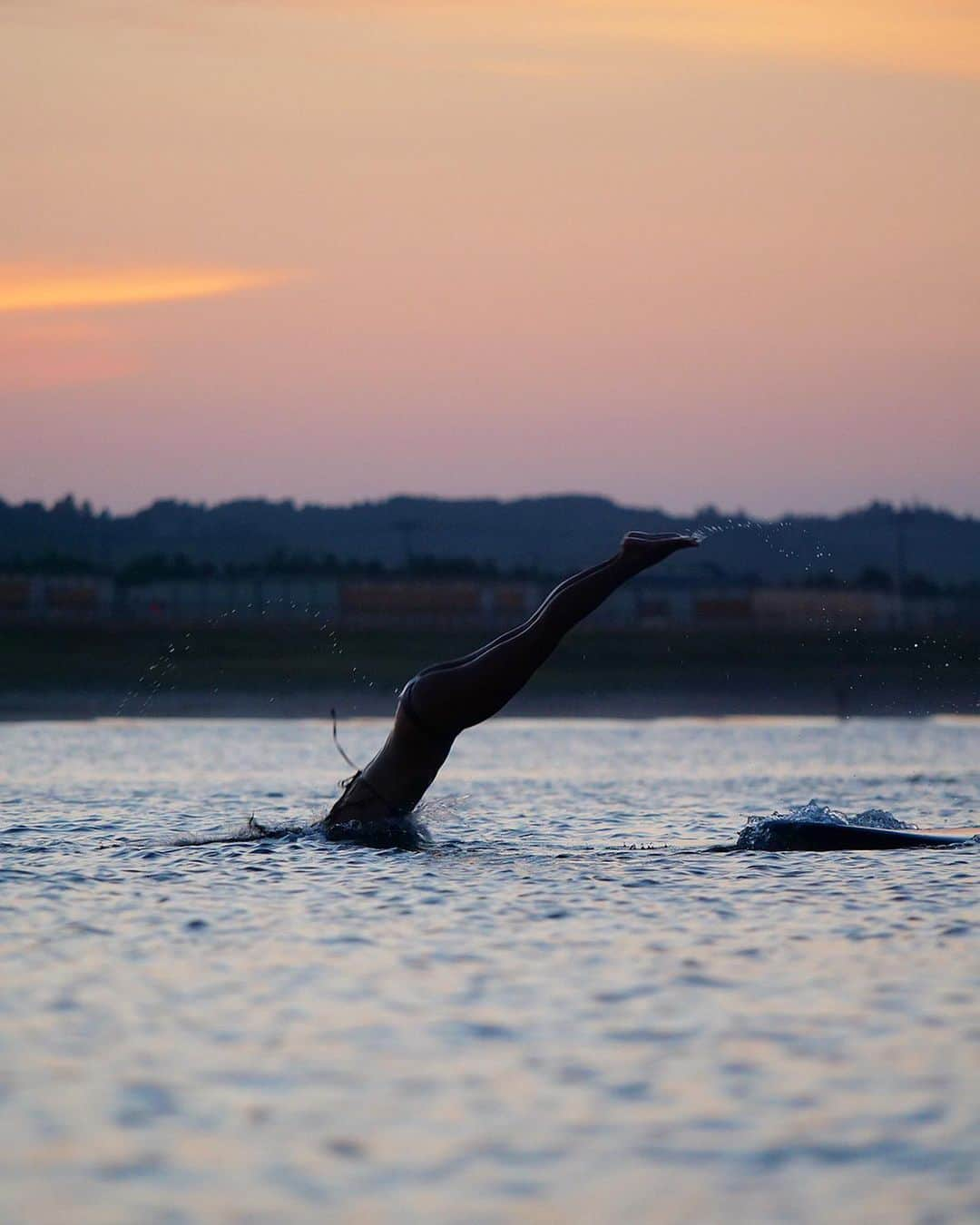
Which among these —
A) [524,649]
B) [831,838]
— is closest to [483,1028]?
[524,649]

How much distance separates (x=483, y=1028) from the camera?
955 cm

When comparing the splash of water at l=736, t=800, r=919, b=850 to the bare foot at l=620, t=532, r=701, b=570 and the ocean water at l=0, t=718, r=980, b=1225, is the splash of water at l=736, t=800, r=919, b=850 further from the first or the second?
the bare foot at l=620, t=532, r=701, b=570

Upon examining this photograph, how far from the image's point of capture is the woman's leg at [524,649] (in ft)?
49.1

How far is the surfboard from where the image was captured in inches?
672

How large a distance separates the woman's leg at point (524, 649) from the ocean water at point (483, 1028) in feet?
4.95

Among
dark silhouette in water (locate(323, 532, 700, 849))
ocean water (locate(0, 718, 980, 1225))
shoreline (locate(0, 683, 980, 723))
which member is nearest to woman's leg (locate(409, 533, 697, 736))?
dark silhouette in water (locate(323, 532, 700, 849))

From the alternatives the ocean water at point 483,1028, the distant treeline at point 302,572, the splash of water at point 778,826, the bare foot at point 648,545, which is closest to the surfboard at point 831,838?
the splash of water at point 778,826

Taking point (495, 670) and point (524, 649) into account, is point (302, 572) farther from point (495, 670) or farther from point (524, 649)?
point (524, 649)

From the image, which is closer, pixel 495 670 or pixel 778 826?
pixel 495 670

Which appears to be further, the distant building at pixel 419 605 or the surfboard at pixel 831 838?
the distant building at pixel 419 605

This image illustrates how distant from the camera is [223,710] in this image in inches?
2131

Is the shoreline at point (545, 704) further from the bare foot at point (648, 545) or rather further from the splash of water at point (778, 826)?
the bare foot at point (648, 545)

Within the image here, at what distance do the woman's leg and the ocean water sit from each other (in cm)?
151

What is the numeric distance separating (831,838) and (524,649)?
4176 millimetres
